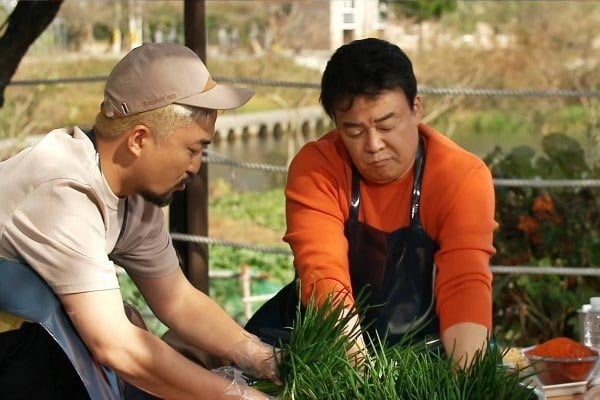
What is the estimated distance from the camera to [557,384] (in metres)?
2.61

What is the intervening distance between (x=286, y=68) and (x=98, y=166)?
8734mm

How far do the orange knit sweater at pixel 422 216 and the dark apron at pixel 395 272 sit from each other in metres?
0.02

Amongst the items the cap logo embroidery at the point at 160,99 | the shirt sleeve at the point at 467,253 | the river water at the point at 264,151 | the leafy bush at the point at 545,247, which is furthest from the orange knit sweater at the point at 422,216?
the river water at the point at 264,151

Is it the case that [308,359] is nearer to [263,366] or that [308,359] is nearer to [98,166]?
[263,366]

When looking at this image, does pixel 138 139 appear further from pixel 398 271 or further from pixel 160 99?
pixel 398 271

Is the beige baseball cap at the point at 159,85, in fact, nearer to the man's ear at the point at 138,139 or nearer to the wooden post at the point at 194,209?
the man's ear at the point at 138,139

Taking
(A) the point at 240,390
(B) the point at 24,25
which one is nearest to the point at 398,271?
(A) the point at 240,390

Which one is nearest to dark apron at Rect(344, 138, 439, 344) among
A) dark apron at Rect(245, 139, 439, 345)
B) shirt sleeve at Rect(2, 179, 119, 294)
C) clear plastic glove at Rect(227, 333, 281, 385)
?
dark apron at Rect(245, 139, 439, 345)

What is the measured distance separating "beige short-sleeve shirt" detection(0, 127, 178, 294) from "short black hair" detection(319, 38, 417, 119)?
0.61 metres

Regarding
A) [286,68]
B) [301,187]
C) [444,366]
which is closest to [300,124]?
[286,68]

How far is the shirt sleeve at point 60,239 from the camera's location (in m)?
2.08

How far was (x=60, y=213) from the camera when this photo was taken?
81.9 inches

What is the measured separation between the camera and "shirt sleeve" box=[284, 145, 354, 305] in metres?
2.59

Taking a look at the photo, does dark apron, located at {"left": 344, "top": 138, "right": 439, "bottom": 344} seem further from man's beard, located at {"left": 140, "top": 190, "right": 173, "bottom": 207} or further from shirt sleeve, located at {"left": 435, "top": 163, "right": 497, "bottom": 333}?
man's beard, located at {"left": 140, "top": 190, "right": 173, "bottom": 207}
